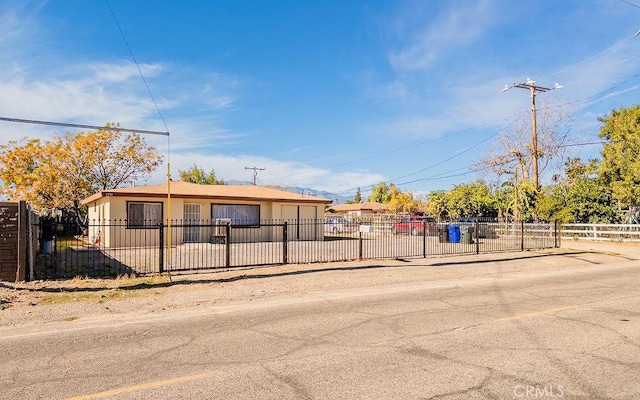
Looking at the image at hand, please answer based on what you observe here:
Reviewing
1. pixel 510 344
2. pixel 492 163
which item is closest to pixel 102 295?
pixel 510 344

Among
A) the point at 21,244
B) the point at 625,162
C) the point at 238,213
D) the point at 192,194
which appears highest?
the point at 625,162

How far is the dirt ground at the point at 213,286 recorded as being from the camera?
810 centimetres

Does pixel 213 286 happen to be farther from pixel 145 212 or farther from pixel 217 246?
pixel 145 212

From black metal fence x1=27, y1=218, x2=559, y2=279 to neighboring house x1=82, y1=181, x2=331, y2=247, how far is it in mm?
86

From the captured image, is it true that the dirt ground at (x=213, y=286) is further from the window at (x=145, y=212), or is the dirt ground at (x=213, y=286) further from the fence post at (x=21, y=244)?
the window at (x=145, y=212)

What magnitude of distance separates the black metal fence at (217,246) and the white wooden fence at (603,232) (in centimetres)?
319

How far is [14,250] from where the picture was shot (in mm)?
10547

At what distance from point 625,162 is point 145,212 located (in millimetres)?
28556

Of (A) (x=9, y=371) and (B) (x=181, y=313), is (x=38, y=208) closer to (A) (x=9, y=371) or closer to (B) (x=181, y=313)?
(B) (x=181, y=313)

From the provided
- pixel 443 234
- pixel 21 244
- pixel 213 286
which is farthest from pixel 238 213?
A: pixel 21 244

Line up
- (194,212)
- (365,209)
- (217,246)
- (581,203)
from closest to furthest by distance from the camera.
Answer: (217,246) → (194,212) → (581,203) → (365,209)

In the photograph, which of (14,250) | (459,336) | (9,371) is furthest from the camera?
(14,250)

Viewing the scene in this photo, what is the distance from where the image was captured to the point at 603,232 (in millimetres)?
25109

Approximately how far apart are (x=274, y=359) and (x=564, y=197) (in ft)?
96.8
